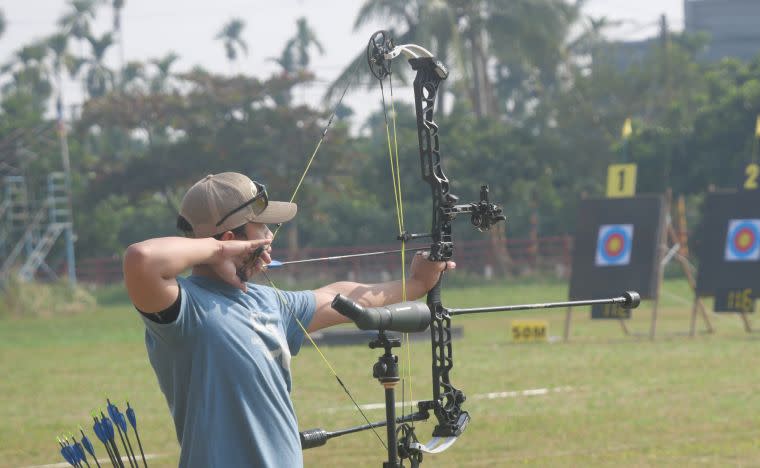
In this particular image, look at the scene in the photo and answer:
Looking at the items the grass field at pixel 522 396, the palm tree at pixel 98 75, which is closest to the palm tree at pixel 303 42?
the palm tree at pixel 98 75

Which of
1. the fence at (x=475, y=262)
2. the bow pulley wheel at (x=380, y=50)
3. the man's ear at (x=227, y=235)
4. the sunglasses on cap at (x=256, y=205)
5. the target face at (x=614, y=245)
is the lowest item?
the fence at (x=475, y=262)

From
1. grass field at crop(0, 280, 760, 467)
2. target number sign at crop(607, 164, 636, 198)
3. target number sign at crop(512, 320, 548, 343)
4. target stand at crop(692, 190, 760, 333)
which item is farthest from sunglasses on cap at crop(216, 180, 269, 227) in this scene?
target number sign at crop(607, 164, 636, 198)

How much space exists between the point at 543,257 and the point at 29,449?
28.9 m

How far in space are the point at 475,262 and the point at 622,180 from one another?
18.4m

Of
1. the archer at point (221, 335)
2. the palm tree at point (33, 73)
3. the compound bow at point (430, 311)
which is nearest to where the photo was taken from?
the archer at point (221, 335)

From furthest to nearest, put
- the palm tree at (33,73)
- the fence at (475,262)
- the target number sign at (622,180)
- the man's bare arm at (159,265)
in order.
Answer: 1. the palm tree at (33,73)
2. the fence at (475,262)
3. the target number sign at (622,180)
4. the man's bare arm at (159,265)

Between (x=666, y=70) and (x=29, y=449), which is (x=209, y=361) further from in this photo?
(x=666, y=70)

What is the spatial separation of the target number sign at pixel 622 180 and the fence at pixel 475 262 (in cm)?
1572

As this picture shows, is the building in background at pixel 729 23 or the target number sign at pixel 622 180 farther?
the building in background at pixel 729 23

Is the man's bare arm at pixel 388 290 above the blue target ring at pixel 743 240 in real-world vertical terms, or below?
above

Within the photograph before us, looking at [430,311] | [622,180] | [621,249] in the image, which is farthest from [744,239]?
[430,311]

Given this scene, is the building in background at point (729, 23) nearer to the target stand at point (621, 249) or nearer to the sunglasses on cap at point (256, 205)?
the target stand at point (621, 249)

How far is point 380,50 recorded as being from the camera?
4.13 meters

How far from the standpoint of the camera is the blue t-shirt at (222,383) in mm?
3350
